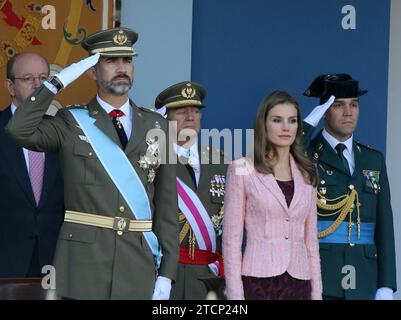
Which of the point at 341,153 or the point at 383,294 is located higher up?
the point at 341,153

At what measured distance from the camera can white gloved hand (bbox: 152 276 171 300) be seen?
6.33 m

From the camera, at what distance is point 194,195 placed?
7.23 meters

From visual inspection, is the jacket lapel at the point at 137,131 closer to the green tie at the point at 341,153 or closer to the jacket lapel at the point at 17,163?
the jacket lapel at the point at 17,163

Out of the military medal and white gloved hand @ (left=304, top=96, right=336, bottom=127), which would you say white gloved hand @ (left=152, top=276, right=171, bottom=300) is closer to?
the military medal

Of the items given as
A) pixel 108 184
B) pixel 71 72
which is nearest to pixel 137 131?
pixel 108 184

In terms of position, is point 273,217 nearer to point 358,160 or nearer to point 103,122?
point 103,122

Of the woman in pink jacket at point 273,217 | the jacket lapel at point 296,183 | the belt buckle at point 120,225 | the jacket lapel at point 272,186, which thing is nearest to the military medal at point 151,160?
the belt buckle at point 120,225

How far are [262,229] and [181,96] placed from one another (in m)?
1.50

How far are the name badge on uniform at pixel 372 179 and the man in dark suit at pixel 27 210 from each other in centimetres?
156

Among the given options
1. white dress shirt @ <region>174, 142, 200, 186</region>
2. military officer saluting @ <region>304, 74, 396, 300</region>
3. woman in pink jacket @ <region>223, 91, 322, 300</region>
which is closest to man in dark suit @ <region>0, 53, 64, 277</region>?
white dress shirt @ <region>174, 142, 200, 186</region>

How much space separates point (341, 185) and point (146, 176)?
1.24 metres

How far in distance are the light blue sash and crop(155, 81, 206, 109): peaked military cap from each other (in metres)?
1.16

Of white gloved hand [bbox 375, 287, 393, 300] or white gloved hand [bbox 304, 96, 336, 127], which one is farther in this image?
white gloved hand [bbox 304, 96, 336, 127]

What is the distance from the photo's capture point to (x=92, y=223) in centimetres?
627
